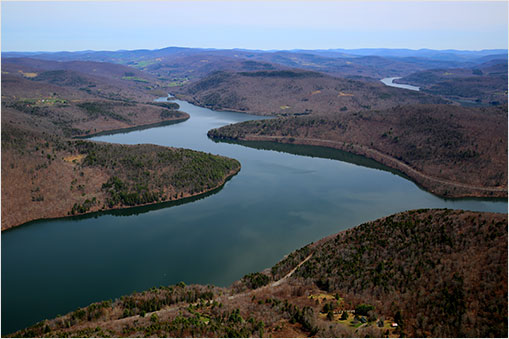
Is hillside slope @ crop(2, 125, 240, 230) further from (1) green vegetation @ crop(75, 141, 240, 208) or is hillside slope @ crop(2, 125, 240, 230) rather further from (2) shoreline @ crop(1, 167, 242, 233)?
(2) shoreline @ crop(1, 167, 242, 233)

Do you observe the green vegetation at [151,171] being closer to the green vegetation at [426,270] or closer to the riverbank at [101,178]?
the riverbank at [101,178]

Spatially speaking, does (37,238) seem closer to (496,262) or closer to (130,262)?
(130,262)

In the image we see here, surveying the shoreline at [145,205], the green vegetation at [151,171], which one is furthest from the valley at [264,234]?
the green vegetation at [151,171]

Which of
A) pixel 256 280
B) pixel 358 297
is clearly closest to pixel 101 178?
pixel 256 280

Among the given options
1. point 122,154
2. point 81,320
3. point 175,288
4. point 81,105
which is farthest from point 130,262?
point 81,105

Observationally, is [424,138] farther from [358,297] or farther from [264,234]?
[358,297]
